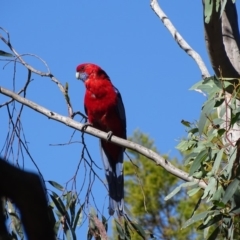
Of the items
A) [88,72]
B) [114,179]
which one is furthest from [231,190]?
A: [88,72]

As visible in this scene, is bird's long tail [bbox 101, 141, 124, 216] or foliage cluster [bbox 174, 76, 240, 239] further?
bird's long tail [bbox 101, 141, 124, 216]

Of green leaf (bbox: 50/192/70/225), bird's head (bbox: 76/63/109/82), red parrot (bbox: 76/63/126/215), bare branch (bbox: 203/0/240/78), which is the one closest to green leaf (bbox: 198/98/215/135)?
bare branch (bbox: 203/0/240/78)

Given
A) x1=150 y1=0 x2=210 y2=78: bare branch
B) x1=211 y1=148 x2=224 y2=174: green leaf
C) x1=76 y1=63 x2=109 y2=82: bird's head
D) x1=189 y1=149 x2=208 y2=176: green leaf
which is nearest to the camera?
x1=211 y1=148 x2=224 y2=174: green leaf

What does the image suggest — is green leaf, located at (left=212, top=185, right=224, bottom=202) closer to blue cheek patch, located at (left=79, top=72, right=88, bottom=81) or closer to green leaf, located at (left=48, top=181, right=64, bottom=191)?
green leaf, located at (left=48, top=181, right=64, bottom=191)

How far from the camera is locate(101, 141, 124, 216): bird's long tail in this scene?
260 cm

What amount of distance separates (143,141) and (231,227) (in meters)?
4.93

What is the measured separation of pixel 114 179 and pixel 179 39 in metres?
0.82

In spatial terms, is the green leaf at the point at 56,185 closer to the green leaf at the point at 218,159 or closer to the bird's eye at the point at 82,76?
the green leaf at the point at 218,159

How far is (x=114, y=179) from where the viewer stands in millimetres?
3012

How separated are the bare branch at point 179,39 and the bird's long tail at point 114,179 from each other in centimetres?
70

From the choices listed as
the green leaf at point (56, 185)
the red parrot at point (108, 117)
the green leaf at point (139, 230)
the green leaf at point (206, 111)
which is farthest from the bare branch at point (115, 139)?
the red parrot at point (108, 117)

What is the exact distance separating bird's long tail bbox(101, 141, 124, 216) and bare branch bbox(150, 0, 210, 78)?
2.31 ft

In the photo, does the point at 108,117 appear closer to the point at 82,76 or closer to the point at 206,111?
the point at 82,76

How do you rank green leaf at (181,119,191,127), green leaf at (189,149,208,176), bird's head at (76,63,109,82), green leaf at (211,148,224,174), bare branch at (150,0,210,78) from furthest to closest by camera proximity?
bird's head at (76,63,109,82) → bare branch at (150,0,210,78) → green leaf at (181,119,191,127) → green leaf at (189,149,208,176) → green leaf at (211,148,224,174)
